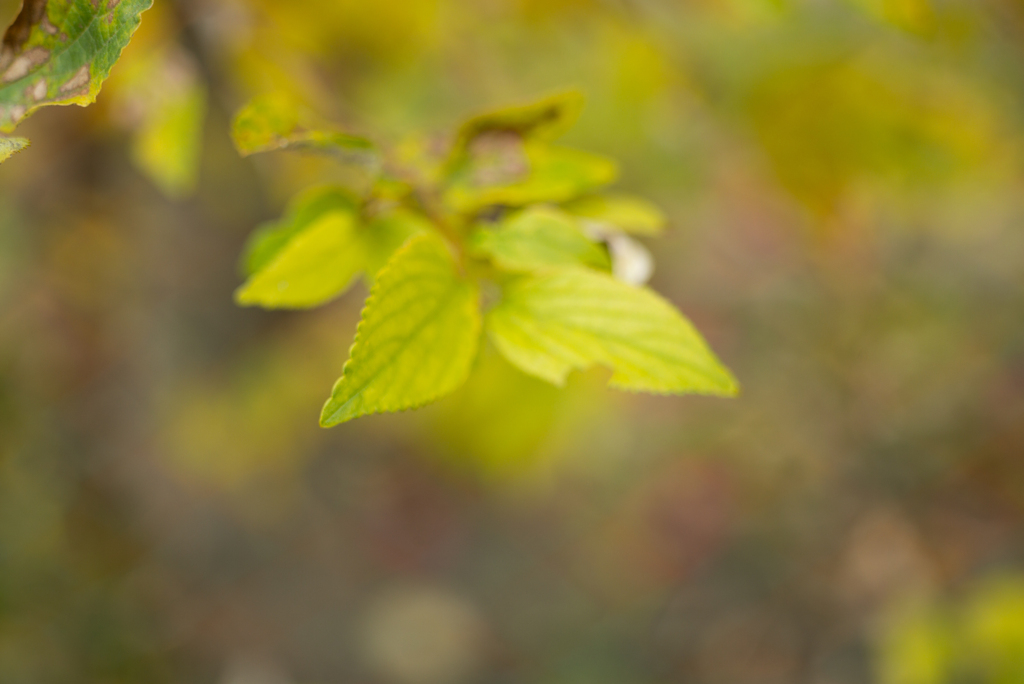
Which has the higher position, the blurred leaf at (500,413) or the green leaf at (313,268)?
the green leaf at (313,268)

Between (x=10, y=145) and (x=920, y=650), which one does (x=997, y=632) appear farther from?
(x=10, y=145)

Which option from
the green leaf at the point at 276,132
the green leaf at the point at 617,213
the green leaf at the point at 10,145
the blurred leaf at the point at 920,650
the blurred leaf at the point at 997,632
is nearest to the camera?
the green leaf at the point at 10,145

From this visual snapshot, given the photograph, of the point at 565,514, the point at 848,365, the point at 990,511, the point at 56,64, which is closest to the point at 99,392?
the point at 565,514

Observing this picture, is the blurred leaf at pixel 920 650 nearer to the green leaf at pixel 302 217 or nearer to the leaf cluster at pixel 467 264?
the leaf cluster at pixel 467 264

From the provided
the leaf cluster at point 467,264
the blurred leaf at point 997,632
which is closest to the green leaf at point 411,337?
the leaf cluster at point 467,264

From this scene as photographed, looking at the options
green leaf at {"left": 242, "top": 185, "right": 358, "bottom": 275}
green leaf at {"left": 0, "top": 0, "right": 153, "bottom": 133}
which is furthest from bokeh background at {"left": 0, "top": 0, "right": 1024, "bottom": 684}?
green leaf at {"left": 0, "top": 0, "right": 153, "bottom": 133}

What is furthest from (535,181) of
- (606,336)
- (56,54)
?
(56,54)
